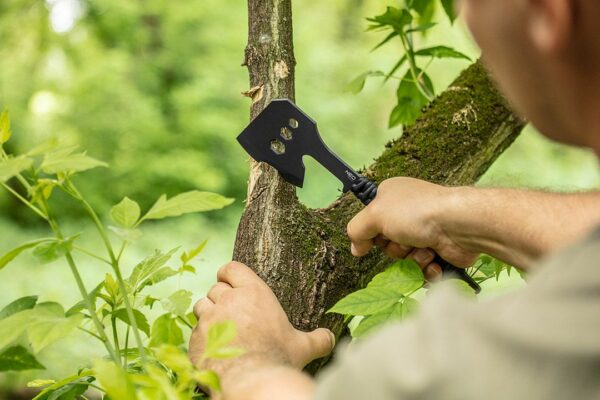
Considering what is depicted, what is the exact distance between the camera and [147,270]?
0.83m

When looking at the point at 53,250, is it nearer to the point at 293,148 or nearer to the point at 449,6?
the point at 293,148

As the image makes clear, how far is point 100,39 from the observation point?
6148 mm

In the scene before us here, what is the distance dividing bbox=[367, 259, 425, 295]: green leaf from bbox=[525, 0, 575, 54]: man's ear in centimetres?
44

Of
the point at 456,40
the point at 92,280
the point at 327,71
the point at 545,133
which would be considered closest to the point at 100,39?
the point at 327,71

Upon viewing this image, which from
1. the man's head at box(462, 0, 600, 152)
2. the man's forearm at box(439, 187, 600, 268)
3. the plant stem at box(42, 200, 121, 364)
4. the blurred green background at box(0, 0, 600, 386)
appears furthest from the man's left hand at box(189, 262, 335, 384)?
the blurred green background at box(0, 0, 600, 386)

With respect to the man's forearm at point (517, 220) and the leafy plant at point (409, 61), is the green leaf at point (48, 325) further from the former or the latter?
the leafy plant at point (409, 61)

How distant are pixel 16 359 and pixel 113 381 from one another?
0.25 m

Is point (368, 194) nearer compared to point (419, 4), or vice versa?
point (368, 194)

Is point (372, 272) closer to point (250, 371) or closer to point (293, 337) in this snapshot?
point (293, 337)

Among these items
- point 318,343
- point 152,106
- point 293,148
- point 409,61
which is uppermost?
point 152,106

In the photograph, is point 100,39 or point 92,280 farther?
point 100,39

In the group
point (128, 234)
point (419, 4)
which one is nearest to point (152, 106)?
point (419, 4)

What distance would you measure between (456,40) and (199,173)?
109 inches

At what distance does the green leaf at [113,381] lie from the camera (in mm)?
505
